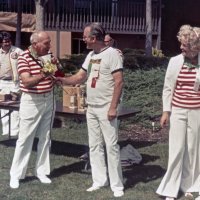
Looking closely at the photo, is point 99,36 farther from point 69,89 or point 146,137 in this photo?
point 146,137

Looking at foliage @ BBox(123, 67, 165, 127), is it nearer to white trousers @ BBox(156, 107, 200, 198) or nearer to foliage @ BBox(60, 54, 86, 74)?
foliage @ BBox(60, 54, 86, 74)

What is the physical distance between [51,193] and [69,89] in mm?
2021

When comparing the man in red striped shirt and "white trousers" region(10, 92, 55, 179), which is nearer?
the man in red striped shirt

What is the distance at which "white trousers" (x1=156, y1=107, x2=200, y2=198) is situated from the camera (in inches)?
254

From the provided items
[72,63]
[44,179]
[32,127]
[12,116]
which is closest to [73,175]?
[44,179]

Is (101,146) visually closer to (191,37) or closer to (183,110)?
(183,110)

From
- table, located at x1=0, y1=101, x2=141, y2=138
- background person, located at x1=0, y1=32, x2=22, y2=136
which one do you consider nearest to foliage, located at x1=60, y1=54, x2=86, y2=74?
background person, located at x1=0, y1=32, x2=22, y2=136

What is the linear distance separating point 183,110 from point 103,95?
849mm

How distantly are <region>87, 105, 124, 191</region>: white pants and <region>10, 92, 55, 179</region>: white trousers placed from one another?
61 cm

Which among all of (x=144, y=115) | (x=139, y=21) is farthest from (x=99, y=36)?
(x=139, y=21)

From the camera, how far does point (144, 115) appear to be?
1144 centimetres

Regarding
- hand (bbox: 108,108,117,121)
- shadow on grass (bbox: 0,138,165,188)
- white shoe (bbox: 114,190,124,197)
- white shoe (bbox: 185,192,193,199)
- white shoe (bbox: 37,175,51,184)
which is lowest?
shadow on grass (bbox: 0,138,165,188)

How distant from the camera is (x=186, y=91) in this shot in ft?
21.0

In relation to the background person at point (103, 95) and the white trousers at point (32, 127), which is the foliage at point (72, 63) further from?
the background person at point (103, 95)
